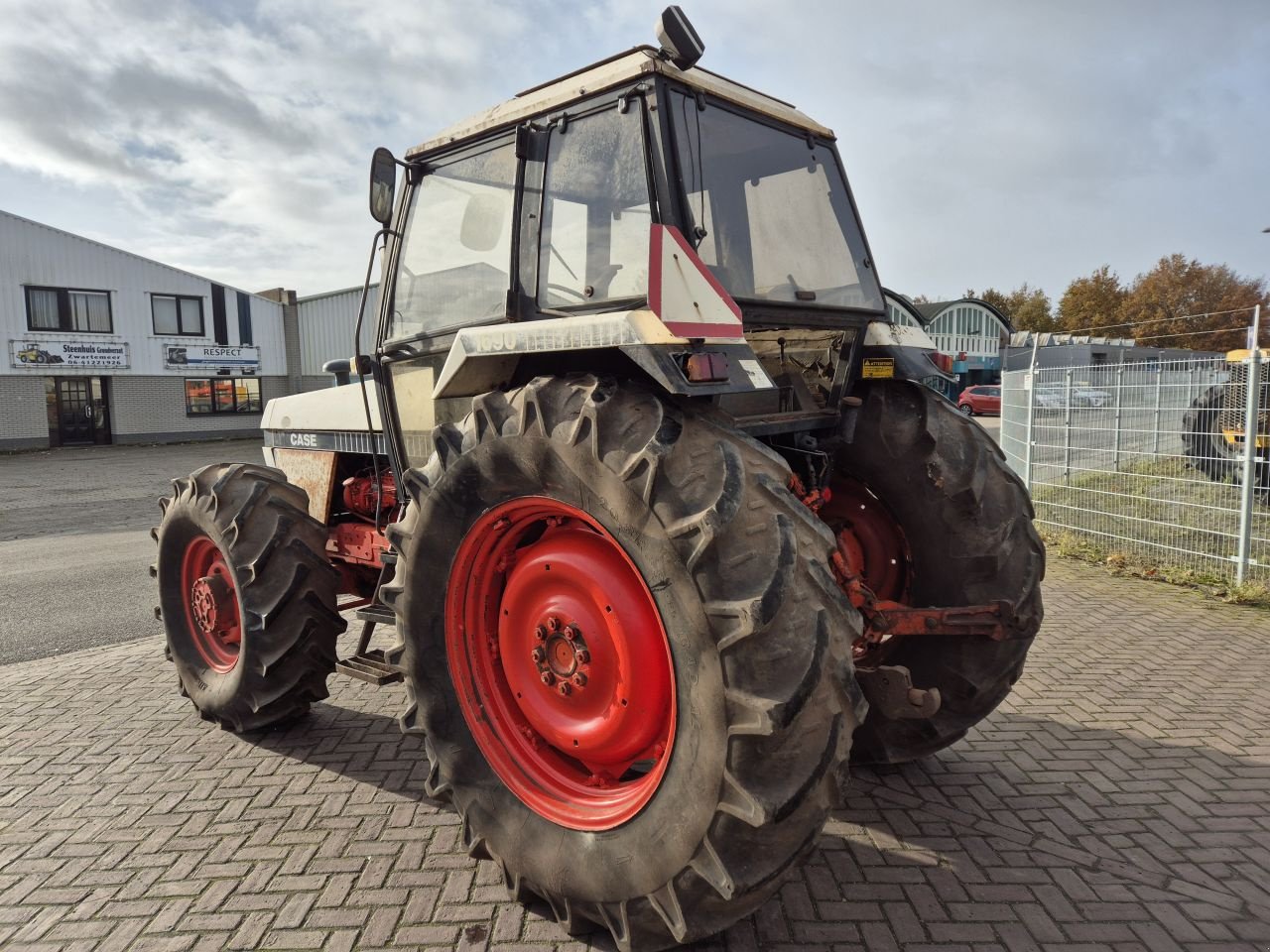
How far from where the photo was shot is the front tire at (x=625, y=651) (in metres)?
2.12

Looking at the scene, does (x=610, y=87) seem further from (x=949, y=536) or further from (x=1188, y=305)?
(x=1188, y=305)

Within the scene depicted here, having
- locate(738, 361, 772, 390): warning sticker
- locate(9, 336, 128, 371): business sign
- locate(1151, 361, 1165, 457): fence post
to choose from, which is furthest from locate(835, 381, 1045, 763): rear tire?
locate(9, 336, 128, 371): business sign

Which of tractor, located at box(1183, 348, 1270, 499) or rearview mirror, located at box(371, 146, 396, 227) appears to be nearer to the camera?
rearview mirror, located at box(371, 146, 396, 227)

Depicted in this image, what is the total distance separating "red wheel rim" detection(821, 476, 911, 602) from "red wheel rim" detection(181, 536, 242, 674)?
281 centimetres

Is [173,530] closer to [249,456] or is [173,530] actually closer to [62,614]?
[62,614]

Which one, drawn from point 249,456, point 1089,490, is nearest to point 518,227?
point 1089,490

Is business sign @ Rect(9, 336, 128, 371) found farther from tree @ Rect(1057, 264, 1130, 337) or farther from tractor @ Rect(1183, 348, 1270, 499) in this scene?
tree @ Rect(1057, 264, 1130, 337)

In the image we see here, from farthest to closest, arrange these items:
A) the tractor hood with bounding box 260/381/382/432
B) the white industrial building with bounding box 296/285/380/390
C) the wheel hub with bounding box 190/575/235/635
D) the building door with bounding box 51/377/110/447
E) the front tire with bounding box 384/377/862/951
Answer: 1. the white industrial building with bounding box 296/285/380/390
2. the building door with bounding box 51/377/110/447
3. the tractor hood with bounding box 260/381/382/432
4. the wheel hub with bounding box 190/575/235/635
5. the front tire with bounding box 384/377/862/951

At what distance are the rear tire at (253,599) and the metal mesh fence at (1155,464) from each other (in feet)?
22.6

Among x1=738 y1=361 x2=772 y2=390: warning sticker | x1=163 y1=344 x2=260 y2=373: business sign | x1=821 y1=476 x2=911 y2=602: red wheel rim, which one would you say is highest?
x1=163 y1=344 x2=260 y2=373: business sign

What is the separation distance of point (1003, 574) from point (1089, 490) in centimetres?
616

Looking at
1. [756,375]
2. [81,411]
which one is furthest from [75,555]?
[81,411]

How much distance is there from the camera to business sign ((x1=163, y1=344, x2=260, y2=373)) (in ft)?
94.7

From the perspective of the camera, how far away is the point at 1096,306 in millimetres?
58531
